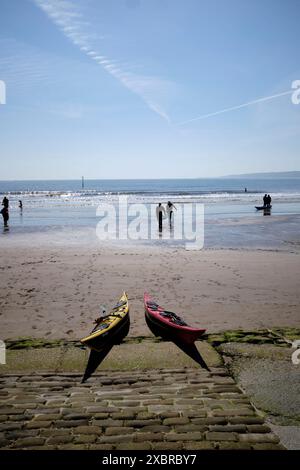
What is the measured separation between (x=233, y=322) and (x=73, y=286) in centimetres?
585

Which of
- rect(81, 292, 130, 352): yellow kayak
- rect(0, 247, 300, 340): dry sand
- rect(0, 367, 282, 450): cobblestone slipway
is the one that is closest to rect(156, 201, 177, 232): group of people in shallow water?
rect(0, 247, 300, 340): dry sand

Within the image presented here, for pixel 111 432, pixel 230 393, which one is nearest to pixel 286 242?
pixel 230 393

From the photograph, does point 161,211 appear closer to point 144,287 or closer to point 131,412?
point 144,287

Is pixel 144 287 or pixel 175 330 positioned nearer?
pixel 175 330

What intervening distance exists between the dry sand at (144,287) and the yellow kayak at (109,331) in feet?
1.30

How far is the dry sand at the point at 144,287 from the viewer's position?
878cm

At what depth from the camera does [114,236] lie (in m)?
22.9

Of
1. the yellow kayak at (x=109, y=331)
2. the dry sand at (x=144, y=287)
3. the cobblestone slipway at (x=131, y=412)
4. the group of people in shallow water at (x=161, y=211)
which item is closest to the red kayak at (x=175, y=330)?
the dry sand at (x=144, y=287)

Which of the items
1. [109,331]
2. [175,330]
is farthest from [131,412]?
[175,330]

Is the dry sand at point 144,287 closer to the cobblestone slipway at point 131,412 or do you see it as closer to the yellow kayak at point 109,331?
the yellow kayak at point 109,331

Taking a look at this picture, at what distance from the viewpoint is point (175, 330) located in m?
7.31

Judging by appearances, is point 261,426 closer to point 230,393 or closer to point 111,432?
point 230,393

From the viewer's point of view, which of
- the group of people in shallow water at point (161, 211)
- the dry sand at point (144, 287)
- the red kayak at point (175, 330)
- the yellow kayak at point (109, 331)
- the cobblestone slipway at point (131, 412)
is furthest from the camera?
the group of people in shallow water at point (161, 211)

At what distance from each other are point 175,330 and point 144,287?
4.52 meters
